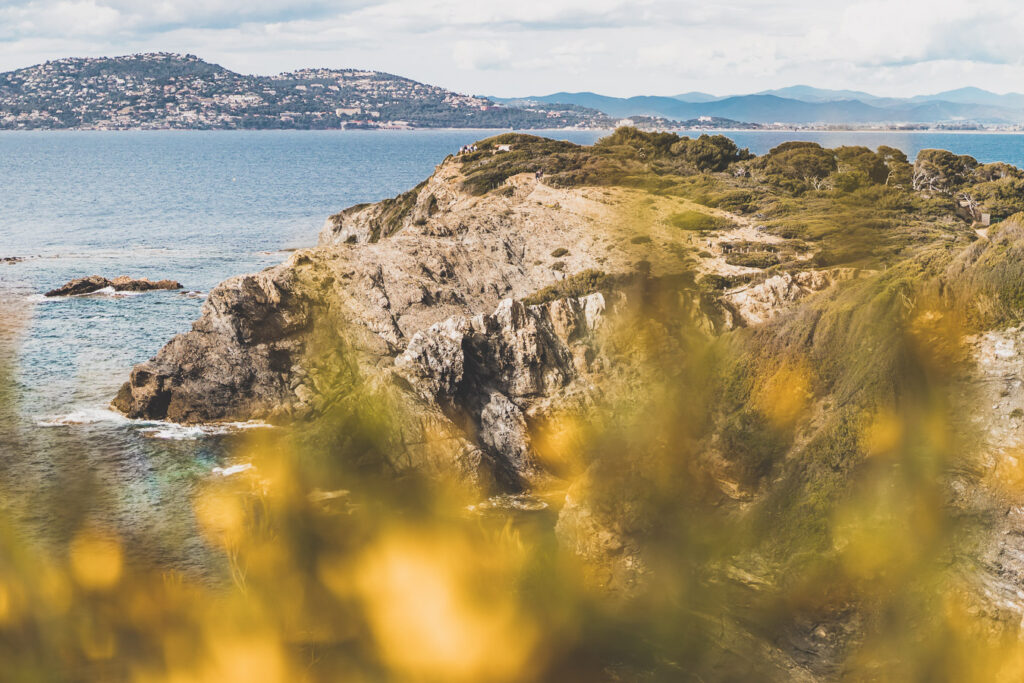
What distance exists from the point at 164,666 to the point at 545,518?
12351 millimetres

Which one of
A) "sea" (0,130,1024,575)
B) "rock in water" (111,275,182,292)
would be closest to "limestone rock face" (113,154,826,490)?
"sea" (0,130,1024,575)

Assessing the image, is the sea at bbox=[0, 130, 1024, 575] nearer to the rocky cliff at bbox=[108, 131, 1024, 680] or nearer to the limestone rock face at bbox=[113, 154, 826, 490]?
the limestone rock face at bbox=[113, 154, 826, 490]

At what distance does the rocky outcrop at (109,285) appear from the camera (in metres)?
58.6

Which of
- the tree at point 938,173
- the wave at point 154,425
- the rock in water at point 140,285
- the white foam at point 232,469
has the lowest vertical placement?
the white foam at point 232,469

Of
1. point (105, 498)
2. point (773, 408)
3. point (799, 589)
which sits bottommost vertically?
point (105, 498)

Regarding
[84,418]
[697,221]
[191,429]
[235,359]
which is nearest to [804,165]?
[697,221]

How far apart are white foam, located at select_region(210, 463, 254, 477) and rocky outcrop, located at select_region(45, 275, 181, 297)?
34271 mm

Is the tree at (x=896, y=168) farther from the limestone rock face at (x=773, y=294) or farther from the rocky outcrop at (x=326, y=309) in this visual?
the rocky outcrop at (x=326, y=309)

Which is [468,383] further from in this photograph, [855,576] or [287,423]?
[855,576]

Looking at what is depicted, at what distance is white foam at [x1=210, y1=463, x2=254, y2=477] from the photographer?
101ft

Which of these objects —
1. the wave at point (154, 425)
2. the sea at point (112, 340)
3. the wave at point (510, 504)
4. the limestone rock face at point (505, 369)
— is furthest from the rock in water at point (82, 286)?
the wave at point (510, 504)

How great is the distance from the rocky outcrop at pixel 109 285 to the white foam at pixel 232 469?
34.3m

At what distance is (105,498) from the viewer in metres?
28.4

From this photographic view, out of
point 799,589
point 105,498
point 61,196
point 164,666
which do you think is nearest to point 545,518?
point 799,589
